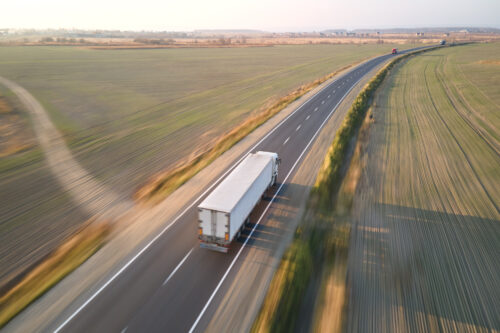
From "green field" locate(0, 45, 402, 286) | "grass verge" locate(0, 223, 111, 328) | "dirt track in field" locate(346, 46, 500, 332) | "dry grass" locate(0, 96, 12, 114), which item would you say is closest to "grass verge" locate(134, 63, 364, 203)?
"green field" locate(0, 45, 402, 286)

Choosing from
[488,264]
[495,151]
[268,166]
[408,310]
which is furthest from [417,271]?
[495,151]

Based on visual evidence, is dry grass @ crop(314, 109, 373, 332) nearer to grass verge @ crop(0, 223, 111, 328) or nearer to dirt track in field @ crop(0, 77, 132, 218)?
grass verge @ crop(0, 223, 111, 328)

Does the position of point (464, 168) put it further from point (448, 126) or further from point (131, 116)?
point (131, 116)

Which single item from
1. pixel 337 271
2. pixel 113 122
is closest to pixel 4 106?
pixel 113 122

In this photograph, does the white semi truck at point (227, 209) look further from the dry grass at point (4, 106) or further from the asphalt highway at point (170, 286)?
the dry grass at point (4, 106)

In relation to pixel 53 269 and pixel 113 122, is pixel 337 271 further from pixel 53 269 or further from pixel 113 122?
pixel 113 122

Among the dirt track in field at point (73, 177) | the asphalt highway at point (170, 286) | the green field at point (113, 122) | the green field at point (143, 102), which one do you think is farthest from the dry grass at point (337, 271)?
the green field at point (143, 102)
